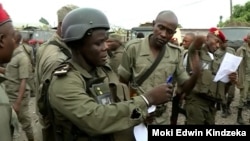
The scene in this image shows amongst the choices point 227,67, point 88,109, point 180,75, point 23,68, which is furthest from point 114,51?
point 88,109

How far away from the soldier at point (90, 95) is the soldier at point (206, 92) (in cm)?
278

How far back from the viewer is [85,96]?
1.94m

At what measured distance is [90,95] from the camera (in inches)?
80.9

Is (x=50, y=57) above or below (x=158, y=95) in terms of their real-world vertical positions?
above

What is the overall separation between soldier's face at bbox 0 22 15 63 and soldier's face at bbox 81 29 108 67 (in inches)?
15.5

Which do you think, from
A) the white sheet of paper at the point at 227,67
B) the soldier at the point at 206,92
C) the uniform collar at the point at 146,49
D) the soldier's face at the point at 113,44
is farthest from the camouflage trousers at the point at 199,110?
the soldier's face at the point at 113,44

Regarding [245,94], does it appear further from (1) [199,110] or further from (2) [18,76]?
(2) [18,76]

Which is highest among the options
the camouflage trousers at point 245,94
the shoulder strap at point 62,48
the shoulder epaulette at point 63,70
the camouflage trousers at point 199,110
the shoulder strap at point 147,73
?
the shoulder strap at point 62,48

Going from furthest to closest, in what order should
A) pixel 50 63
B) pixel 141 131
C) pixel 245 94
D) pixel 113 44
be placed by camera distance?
pixel 245 94
pixel 113 44
pixel 50 63
pixel 141 131

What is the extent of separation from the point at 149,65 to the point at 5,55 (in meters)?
1.93

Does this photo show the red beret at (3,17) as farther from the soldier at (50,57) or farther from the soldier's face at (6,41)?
the soldier at (50,57)

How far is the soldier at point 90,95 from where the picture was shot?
191 cm

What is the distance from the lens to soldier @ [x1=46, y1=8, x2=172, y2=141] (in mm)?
1910

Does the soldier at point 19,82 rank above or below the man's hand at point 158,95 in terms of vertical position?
below
